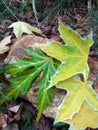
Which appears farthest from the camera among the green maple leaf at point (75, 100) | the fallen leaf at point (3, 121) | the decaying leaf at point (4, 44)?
the decaying leaf at point (4, 44)

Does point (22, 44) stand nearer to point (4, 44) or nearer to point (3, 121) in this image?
point (4, 44)

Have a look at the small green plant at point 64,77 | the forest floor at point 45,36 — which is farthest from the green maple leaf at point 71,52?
the forest floor at point 45,36

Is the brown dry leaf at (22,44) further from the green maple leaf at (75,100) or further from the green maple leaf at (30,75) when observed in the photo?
the green maple leaf at (75,100)

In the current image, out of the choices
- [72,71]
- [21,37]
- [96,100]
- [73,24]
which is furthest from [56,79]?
[73,24]

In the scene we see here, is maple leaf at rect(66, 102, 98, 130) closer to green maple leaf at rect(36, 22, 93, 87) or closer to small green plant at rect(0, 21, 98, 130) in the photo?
small green plant at rect(0, 21, 98, 130)

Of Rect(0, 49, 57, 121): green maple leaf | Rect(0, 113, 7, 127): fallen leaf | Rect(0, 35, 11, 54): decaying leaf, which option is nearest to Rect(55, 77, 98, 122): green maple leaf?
Rect(0, 49, 57, 121): green maple leaf

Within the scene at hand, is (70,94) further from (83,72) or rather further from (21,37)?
(21,37)

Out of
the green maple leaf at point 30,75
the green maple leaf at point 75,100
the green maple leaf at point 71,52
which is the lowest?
the green maple leaf at point 75,100
